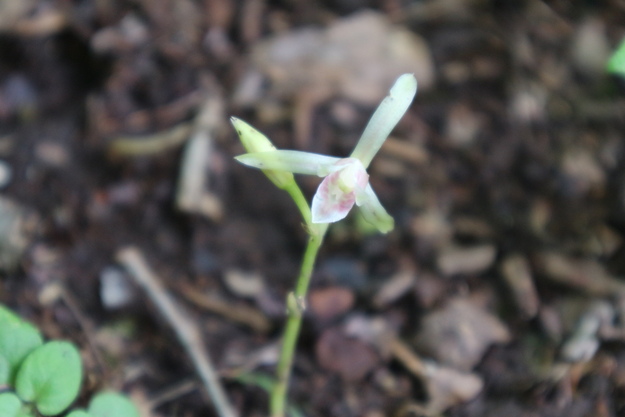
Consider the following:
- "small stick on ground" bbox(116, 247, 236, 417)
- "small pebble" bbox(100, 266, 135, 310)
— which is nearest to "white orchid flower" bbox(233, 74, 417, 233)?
"small stick on ground" bbox(116, 247, 236, 417)

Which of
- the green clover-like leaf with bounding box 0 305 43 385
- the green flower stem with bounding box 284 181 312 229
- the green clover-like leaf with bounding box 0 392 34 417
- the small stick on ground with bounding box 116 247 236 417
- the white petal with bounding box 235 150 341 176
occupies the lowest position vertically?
the small stick on ground with bounding box 116 247 236 417

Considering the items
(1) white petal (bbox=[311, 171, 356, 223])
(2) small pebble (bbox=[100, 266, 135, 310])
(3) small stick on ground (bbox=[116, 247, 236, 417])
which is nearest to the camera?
(1) white petal (bbox=[311, 171, 356, 223])

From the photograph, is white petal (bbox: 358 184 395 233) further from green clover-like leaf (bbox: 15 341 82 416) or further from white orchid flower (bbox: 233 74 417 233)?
green clover-like leaf (bbox: 15 341 82 416)

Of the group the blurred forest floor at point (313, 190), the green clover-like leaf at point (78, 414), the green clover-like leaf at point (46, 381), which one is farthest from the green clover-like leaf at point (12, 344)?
the blurred forest floor at point (313, 190)

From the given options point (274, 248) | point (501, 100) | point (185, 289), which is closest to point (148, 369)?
point (185, 289)

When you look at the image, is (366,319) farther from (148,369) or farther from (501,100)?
(501,100)

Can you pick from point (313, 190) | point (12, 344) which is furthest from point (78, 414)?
point (313, 190)

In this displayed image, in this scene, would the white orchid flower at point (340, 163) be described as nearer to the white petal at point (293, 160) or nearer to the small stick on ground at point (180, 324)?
the white petal at point (293, 160)
